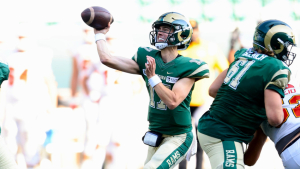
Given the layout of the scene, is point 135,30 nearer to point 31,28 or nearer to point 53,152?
point 31,28

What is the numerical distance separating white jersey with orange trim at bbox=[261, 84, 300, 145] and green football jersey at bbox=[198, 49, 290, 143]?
145 mm

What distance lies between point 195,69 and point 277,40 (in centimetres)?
59

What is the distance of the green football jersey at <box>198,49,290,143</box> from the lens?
2.44 metres

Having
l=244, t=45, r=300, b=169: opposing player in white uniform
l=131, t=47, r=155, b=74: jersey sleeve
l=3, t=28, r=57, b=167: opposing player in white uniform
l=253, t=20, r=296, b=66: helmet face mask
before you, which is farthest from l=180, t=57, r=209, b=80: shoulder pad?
l=3, t=28, r=57, b=167: opposing player in white uniform

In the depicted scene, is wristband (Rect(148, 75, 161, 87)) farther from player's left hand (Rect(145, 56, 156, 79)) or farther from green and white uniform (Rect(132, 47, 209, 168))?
green and white uniform (Rect(132, 47, 209, 168))

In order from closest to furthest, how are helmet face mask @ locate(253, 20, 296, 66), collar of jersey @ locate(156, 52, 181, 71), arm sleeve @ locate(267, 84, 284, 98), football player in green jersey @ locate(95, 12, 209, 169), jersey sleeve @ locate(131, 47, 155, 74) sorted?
arm sleeve @ locate(267, 84, 284, 98) < helmet face mask @ locate(253, 20, 296, 66) < football player in green jersey @ locate(95, 12, 209, 169) < collar of jersey @ locate(156, 52, 181, 71) < jersey sleeve @ locate(131, 47, 155, 74)

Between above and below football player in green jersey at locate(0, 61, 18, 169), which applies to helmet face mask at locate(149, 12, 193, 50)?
above

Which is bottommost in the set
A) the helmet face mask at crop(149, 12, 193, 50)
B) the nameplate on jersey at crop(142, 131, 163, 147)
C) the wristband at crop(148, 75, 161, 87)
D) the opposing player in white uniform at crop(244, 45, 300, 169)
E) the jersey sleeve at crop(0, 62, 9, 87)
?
the nameplate on jersey at crop(142, 131, 163, 147)

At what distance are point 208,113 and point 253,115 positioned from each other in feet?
1.10

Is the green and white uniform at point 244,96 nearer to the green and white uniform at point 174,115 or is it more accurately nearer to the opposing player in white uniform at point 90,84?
the green and white uniform at point 174,115

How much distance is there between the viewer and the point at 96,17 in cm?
299

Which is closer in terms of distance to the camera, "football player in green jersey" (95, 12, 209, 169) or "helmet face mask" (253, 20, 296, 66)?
"helmet face mask" (253, 20, 296, 66)

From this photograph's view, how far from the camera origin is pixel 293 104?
2.67 meters

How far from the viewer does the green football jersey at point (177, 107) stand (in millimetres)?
2854
